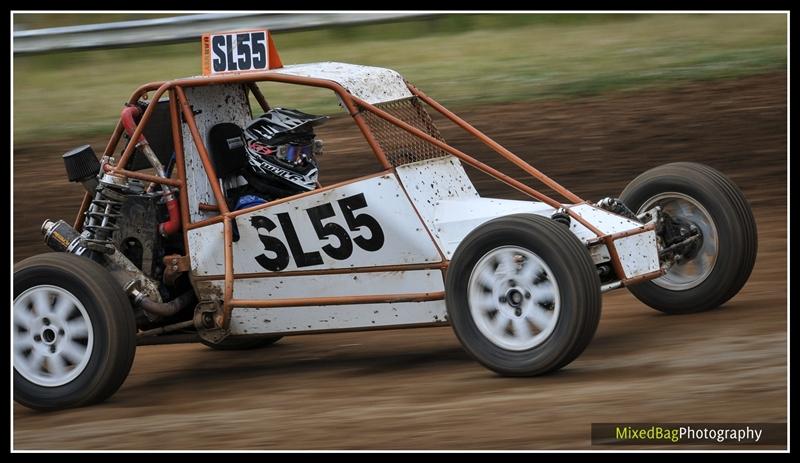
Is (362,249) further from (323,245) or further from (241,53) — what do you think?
(241,53)

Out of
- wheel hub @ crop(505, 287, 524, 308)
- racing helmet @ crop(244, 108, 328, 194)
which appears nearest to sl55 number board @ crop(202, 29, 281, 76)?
racing helmet @ crop(244, 108, 328, 194)

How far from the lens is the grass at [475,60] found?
1460 centimetres

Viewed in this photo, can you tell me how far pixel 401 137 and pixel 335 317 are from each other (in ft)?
3.48

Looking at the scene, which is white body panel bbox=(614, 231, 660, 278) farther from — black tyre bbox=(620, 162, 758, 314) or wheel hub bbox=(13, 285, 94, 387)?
wheel hub bbox=(13, 285, 94, 387)

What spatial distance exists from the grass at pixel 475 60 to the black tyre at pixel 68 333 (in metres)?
7.15

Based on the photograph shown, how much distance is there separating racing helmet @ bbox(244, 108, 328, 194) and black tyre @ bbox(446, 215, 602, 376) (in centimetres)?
138

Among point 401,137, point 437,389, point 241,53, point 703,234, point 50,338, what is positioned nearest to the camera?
point 437,389

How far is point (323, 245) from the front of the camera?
7.37 metres

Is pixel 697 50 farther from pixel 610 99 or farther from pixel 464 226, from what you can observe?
pixel 464 226

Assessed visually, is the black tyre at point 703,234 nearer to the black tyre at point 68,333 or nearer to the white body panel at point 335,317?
the white body panel at point 335,317

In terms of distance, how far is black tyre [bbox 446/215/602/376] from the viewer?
21.7 ft

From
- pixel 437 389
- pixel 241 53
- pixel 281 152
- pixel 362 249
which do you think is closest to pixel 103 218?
pixel 281 152

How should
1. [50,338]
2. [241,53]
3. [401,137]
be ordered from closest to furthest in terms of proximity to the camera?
[50,338] → [401,137] → [241,53]

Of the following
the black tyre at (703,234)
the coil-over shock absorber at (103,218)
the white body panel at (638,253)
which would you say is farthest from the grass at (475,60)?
the white body panel at (638,253)
